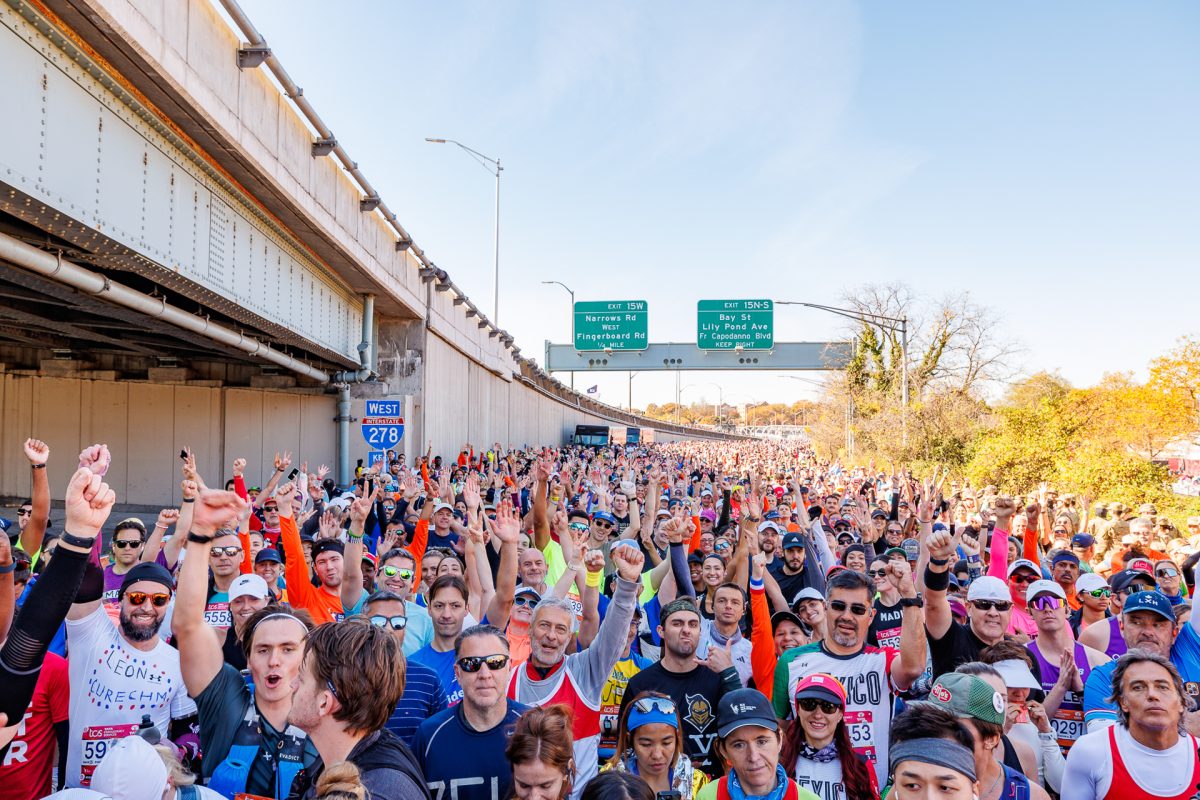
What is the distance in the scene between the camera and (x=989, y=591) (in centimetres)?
470

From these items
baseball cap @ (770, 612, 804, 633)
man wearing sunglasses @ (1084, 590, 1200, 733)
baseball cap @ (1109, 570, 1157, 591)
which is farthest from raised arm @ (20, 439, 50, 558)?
baseball cap @ (1109, 570, 1157, 591)

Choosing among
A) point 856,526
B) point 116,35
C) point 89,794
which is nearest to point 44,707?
point 89,794

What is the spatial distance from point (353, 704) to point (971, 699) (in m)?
2.46

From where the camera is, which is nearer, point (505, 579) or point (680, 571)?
point (505, 579)

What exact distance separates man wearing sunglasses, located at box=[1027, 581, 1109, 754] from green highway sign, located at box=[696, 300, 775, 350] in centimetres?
3444

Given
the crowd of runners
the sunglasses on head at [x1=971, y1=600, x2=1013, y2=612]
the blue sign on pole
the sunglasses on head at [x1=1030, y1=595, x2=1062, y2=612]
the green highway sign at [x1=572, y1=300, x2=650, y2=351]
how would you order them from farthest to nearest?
the green highway sign at [x1=572, y1=300, x2=650, y2=351] < the blue sign on pole < the sunglasses on head at [x1=1030, y1=595, x2=1062, y2=612] < the sunglasses on head at [x1=971, y1=600, x2=1013, y2=612] < the crowd of runners

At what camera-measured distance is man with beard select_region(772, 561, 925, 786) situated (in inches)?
162

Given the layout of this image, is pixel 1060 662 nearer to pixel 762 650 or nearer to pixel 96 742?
pixel 762 650

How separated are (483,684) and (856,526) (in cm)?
Answer: 927

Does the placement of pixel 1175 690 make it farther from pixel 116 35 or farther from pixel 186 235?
pixel 186 235

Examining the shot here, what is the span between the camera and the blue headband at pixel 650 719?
133 inches

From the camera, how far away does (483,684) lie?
3.25 meters

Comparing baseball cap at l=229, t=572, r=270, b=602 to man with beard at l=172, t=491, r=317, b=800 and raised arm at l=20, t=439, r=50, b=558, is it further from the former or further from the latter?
raised arm at l=20, t=439, r=50, b=558

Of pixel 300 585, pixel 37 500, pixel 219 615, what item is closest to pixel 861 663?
pixel 300 585
